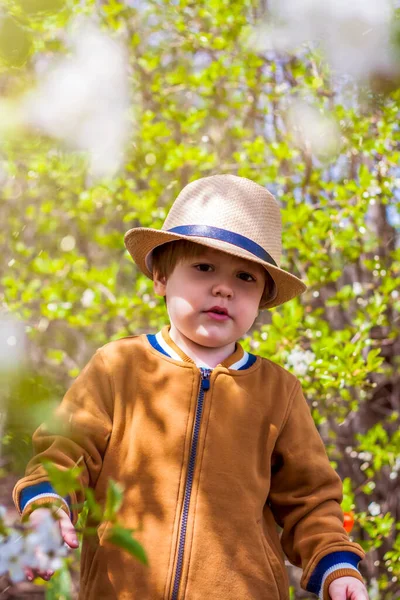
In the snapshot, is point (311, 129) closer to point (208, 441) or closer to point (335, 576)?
point (208, 441)

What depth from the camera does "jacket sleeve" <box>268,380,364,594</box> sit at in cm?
180

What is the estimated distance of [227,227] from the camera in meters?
1.85

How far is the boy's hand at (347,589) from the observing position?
1.64 m

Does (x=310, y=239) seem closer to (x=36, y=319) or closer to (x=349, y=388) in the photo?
(x=349, y=388)

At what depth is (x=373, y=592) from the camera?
9.64 feet

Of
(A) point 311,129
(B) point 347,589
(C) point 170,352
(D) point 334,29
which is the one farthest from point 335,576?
(D) point 334,29

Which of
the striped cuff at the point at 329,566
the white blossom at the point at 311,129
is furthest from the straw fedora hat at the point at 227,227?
the white blossom at the point at 311,129

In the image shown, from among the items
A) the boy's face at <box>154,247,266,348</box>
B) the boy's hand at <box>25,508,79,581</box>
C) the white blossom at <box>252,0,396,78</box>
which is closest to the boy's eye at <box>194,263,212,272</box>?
the boy's face at <box>154,247,266,348</box>

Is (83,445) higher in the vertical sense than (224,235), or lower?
lower

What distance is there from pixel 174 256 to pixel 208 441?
1.57 ft

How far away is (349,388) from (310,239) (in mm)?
635

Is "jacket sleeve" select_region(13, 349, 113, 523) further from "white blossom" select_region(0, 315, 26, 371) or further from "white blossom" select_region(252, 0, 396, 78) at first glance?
"white blossom" select_region(252, 0, 396, 78)

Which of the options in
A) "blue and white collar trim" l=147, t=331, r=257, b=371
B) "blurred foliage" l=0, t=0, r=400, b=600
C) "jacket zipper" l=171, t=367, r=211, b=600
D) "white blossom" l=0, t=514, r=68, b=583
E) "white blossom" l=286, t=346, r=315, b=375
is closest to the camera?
"white blossom" l=0, t=514, r=68, b=583

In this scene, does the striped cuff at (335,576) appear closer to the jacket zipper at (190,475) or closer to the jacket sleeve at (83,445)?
the jacket zipper at (190,475)
